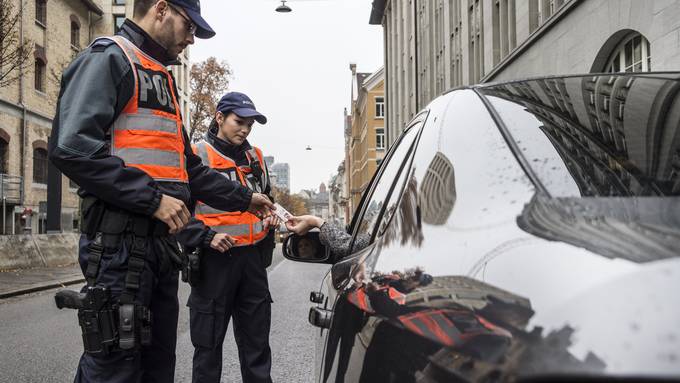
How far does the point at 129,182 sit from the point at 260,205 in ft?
4.14

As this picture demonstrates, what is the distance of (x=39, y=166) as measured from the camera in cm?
2638

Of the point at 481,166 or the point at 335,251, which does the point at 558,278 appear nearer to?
the point at 481,166

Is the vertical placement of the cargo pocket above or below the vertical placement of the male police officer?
below

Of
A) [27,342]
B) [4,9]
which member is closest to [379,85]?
[4,9]

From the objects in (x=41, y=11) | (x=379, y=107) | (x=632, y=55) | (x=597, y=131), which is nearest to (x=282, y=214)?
(x=597, y=131)

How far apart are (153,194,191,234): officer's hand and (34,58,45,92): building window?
2755 centimetres

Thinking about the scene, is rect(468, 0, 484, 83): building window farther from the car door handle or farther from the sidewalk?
the car door handle

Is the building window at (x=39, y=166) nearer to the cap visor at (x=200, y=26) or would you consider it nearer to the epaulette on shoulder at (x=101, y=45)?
the cap visor at (x=200, y=26)

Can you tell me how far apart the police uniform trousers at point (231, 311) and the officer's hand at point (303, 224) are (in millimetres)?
952

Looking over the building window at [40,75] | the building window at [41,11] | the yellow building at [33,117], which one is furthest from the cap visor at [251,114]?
the building window at [41,11]

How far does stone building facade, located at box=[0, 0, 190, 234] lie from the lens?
23.8 meters

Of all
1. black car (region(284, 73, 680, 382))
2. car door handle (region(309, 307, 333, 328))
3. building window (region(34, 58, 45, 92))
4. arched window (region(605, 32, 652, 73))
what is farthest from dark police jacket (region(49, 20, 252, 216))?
building window (region(34, 58, 45, 92))

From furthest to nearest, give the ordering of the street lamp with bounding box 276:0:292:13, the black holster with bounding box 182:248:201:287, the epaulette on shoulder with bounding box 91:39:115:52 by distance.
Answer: the street lamp with bounding box 276:0:292:13 < the black holster with bounding box 182:248:201:287 < the epaulette on shoulder with bounding box 91:39:115:52

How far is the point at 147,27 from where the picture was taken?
8.68 feet
